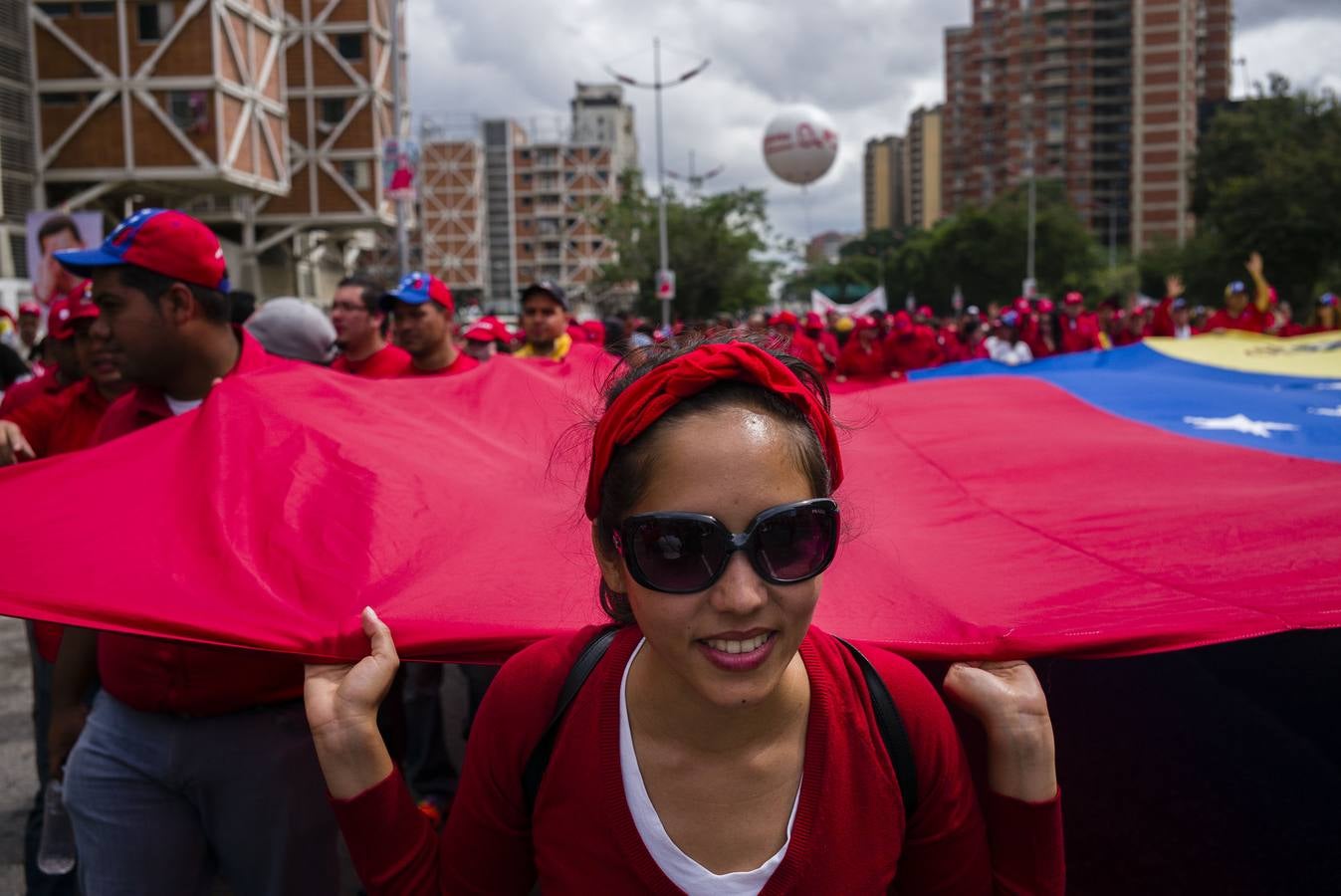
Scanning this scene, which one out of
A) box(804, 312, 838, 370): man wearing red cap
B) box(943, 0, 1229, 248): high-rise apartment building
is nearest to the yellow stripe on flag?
box(804, 312, 838, 370): man wearing red cap

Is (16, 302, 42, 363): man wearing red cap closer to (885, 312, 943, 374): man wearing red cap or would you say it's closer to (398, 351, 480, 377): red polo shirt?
(398, 351, 480, 377): red polo shirt

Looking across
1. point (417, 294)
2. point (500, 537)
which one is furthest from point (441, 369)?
point (500, 537)

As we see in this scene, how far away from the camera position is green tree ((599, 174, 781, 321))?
43.3 m

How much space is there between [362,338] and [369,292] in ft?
0.82

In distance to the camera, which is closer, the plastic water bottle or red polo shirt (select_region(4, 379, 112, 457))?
the plastic water bottle

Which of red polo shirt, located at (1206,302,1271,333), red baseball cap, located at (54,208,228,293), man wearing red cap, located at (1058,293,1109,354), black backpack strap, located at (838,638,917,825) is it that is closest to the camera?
black backpack strap, located at (838,638,917,825)

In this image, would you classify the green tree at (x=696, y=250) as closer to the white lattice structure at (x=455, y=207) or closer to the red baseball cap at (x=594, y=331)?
the red baseball cap at (x=594, y=331)

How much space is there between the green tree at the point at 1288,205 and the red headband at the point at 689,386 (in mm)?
39455

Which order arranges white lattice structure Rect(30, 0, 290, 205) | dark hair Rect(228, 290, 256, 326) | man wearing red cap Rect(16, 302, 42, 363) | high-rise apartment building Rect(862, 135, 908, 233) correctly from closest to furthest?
dark hair Rect(228, 290, 256, 326), man wearing red cap Rect(16, 302, 42, 363), white lattice structure Rect(30, 0, 290, 205), high-rise apartment building Rect(862, 135, 908, 233)

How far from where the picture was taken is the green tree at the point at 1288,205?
3562 cm

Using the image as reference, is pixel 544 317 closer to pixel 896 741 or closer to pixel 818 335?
pixel 896 741

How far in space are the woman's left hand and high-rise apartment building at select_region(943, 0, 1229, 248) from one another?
307 ft

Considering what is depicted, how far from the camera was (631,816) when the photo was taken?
1598 mm

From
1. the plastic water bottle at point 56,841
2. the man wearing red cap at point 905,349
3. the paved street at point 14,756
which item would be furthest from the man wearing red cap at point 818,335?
the plastic water bottle at point 56,841
